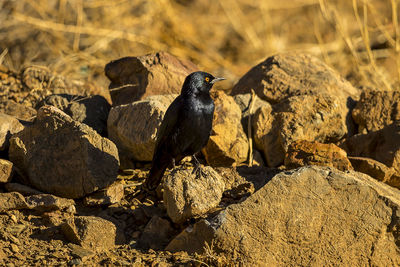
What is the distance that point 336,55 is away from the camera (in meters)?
11.1

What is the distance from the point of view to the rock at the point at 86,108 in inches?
227

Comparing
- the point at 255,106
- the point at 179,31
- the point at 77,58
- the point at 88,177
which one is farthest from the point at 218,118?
the point at 179,31

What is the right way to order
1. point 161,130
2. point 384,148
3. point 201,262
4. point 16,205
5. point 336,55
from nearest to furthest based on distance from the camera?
point 201,262 → point 16,205 → point 161,130 → point 384,148 → point 336,55

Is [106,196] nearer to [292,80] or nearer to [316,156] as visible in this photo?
[316,156]

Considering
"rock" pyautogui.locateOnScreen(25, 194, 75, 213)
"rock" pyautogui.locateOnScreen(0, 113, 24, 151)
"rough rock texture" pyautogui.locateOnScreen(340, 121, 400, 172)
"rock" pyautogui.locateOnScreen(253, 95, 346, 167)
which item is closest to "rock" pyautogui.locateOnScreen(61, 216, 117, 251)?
"rock" pyautogui.locateOnScreen(25, 194, 75, 213)

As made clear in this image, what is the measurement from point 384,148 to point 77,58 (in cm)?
563

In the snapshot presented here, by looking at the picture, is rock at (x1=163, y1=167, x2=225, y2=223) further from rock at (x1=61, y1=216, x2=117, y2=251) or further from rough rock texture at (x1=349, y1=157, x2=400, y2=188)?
rough rock texture at (x1=349, y1=157, x2=400, y2=188)

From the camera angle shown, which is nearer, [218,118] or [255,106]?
[218,118]

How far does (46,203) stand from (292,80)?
2944 millimetres

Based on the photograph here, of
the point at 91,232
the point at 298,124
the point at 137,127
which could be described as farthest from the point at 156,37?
the point at 91,232

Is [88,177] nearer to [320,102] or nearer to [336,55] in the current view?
[320,102]

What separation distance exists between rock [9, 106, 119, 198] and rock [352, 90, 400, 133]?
97.9 inches

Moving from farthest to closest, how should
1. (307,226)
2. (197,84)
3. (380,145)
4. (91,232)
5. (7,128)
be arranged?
1. (380,145)
2. (7,128)
3. (197,84)
4. (91,232)
5. (307,226)

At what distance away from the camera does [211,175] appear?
452 centimetres
